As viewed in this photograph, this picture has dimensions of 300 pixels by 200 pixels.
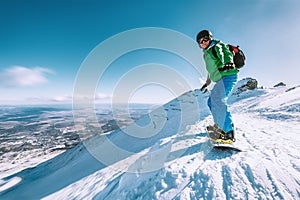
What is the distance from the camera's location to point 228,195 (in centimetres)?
284

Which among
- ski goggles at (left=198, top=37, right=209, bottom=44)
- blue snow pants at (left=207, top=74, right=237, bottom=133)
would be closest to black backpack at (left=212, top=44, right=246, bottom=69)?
blue snow pants at (left=207, top=74, right=237, bottom=133)

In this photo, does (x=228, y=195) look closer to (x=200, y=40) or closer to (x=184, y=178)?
(x=184, y=178)

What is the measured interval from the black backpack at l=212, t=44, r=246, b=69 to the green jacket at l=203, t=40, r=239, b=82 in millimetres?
125

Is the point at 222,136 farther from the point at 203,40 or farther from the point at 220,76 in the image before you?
the point at 203,40

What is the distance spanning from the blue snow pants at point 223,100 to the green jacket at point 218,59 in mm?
138

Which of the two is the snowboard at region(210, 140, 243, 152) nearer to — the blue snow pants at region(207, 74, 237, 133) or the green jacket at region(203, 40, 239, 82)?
the blue snow pants at region(207, 74, 237, 133)

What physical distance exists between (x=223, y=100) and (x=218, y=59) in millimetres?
1138

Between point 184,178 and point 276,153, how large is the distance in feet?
8.15

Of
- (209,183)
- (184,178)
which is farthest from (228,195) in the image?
(184,178)

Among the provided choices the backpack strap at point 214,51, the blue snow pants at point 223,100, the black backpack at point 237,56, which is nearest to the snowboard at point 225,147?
the blue snow pants at point 223,100

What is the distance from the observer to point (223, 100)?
170 inches

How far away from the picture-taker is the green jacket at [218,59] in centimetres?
406

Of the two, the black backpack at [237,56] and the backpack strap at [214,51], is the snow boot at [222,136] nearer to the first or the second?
the black backpack at [237,56]

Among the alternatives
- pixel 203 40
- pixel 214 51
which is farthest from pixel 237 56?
pixel 203 40
